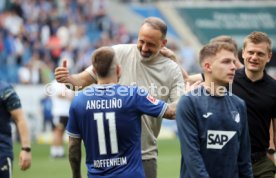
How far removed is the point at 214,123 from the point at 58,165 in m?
11.9

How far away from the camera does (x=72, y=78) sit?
834 cm

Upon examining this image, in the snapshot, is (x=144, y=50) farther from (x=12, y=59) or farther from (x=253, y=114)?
(x=12, y=59)

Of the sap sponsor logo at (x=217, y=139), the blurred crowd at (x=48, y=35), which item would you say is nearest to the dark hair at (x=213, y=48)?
the sap sponsor logo at (x=217, y=139)

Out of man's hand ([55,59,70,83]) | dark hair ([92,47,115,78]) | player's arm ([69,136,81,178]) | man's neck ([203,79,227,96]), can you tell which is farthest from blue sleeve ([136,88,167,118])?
man's hand ([55,59,70,83])

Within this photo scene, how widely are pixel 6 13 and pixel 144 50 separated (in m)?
23.2

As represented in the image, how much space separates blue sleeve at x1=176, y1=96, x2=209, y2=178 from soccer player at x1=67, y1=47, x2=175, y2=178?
51 cm

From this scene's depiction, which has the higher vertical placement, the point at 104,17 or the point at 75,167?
Answer: the point at 104,17

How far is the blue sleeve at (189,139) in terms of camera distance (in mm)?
6815

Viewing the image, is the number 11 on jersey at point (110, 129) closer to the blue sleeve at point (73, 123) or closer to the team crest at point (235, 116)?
the blue sleeve at point (73, 123)

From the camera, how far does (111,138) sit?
730 cm

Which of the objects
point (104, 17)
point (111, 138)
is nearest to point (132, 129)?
point (111, 138)

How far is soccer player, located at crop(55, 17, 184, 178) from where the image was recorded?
859 cm

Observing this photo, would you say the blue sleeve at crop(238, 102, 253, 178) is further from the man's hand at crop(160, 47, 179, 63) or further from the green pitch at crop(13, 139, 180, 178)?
the green pitch at crop(13, 139, 180, 178)

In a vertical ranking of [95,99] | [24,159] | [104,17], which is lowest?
[24,159]
